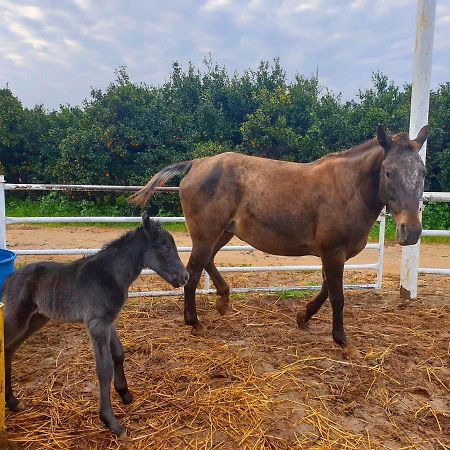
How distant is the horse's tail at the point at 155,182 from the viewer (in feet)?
15.3

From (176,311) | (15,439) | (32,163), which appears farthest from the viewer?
(32,163)

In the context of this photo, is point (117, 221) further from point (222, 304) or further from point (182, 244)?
point (182, 244)

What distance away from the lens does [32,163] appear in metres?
15.4

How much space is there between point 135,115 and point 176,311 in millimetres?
10161

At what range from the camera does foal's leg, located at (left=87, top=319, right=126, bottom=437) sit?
9.36ft

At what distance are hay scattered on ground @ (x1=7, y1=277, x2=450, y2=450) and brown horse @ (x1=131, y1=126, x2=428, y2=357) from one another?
34cm

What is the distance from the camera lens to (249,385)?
11.4 feet

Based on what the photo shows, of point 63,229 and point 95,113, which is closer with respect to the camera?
point 63,229

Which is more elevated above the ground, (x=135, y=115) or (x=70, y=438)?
(x=135, y=115)

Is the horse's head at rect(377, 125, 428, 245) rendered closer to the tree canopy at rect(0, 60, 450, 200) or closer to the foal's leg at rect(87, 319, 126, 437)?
the foal's leg at rect(87, 319, 126, 437)

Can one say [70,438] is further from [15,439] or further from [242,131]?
[242,131]

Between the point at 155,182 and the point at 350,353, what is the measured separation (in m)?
2.57

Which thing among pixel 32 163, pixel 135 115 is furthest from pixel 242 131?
pixel 32 163

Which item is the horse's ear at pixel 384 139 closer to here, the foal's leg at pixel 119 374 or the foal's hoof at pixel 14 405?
the foal's leg at pixel 119 374
